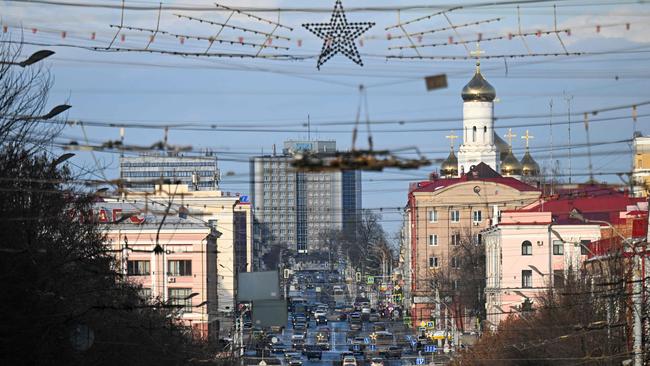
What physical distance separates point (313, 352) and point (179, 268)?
8742 mm

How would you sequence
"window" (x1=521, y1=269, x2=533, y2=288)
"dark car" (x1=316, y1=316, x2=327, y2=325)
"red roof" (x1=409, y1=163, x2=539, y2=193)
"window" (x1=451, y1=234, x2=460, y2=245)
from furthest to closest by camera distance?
"window" (x1=451, y1=234, x2=460, y2=245), "red roof" (x1=409, y1=163, x2=539, y2=193), "dark car" (x1=316, y1=316, x2=327, y2=325), "window" (x1=521, y1=269, x2=533, y2=288)

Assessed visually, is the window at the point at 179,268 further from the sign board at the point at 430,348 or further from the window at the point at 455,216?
the window at the point at 455,216

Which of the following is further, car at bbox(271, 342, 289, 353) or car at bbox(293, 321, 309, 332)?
car at bbox(293, 321, 309, 332)

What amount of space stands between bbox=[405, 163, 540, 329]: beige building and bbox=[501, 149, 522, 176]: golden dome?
32.3 feet

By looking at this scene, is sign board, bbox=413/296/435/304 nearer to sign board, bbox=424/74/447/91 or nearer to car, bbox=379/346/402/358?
car, bbox=379/346/402/358

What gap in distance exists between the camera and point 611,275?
200 ft

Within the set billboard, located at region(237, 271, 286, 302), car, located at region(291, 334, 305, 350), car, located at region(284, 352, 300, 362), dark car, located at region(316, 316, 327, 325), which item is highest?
billboard, located at region(237, 271, 286, 302)

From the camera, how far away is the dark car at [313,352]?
98.1 m

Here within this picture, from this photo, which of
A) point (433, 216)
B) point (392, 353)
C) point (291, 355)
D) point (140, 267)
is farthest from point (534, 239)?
point (433, 216)

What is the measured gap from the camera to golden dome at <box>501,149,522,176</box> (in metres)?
156

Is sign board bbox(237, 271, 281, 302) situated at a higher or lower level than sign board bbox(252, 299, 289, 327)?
higher

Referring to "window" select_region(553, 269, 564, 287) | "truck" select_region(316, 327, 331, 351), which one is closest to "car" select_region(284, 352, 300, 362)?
"truck" select_region(316, 327, 331, 351)

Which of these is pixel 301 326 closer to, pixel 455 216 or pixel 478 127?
pixel 455 216

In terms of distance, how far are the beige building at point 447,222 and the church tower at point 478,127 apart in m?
9.14
